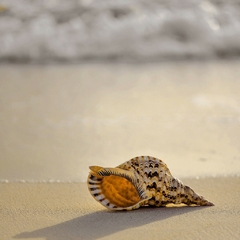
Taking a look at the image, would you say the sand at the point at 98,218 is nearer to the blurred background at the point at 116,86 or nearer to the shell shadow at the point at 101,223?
the shell shadow at the point at 101,223

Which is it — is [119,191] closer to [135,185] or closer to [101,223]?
[135,185]

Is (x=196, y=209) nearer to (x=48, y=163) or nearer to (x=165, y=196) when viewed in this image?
(x=165, y=196)

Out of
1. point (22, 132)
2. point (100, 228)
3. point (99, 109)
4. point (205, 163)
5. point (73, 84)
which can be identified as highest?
point (73, 84)

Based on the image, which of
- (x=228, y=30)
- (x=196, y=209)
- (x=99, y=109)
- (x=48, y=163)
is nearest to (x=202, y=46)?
(x=228, y=30)

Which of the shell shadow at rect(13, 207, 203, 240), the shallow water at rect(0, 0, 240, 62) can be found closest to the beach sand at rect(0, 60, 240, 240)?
the shell shadow at rect(13, 207, 203, 240)

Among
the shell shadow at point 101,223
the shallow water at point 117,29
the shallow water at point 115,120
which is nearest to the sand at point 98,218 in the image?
the shell shadow at point 101,223

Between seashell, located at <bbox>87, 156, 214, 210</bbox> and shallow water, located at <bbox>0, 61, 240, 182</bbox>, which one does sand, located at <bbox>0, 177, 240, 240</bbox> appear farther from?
shallow water, located at <bbox>0, 61, 240, 182</bbox>
